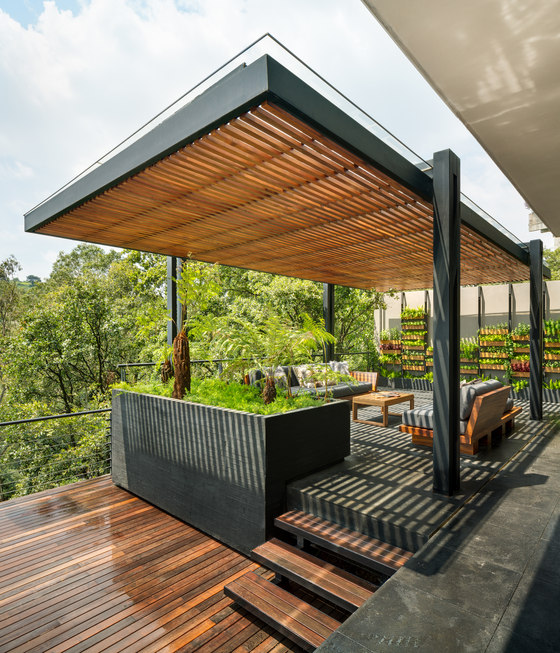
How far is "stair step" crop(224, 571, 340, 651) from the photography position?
96.4 inches

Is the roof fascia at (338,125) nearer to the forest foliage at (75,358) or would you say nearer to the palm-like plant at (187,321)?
the palm-like plant at (187,321)

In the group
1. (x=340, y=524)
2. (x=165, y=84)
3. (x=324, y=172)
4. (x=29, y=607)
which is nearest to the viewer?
(x=29, y=607)

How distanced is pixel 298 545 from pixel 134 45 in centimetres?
977

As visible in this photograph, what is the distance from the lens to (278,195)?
14.0 feet

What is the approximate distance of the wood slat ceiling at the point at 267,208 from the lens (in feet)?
10.4

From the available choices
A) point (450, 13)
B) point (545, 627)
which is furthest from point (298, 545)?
point (450, 13)

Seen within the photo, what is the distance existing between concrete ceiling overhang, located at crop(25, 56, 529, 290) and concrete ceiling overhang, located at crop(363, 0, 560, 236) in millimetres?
590

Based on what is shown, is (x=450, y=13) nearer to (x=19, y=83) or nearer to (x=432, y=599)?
(x=432, y=599)

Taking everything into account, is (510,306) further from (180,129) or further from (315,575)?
(180,129)

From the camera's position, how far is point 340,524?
→ 3.33 meters

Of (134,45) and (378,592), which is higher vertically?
(134,45)

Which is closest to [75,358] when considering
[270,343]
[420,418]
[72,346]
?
[72,346]

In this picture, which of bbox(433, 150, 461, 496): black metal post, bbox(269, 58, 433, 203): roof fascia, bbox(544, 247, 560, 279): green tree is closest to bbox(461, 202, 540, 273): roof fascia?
bbox(433, 150, 461, 496): black metal post

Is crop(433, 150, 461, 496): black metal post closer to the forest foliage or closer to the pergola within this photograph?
the pergola
